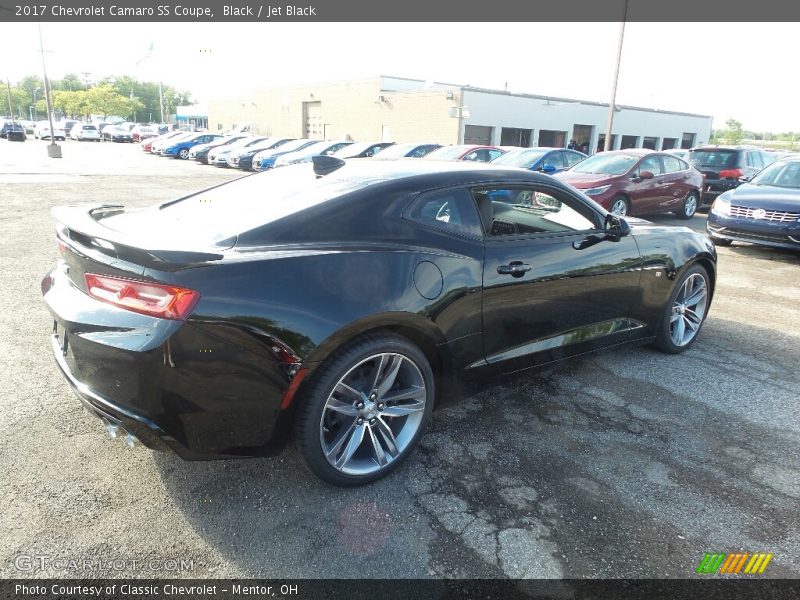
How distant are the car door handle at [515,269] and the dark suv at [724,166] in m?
12.8

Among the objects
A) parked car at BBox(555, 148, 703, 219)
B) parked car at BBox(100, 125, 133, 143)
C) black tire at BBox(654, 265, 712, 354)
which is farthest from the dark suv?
parked car at BBox(100, 125, 133, 143)

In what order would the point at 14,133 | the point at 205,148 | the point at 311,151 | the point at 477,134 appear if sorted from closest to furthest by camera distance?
the point at 311,151, the point at 205,148, the point at 477,134, the point at 14,133

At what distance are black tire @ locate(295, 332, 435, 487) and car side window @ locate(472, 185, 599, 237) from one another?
1.08 m

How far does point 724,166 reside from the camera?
14.1 metres

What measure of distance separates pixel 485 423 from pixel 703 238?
2788 mm

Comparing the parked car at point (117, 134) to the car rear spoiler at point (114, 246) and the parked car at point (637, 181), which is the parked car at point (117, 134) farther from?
the car rear spoiler at point (114, 246)

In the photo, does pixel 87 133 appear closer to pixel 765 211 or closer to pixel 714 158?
pixel 714 158

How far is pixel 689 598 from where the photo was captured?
7.42 ft

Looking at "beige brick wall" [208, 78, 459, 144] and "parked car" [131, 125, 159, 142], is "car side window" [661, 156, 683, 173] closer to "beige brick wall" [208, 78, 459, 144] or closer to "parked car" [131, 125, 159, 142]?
"beige brick wall" [208, 78, 459, 144]

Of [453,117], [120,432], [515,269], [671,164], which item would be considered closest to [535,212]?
[515,269]

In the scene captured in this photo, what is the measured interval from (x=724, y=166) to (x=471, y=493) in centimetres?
1430

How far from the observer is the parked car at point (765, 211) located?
8.20 meters

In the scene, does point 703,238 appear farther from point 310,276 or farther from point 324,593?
point 324,593

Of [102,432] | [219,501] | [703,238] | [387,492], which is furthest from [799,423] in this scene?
[102,432]
